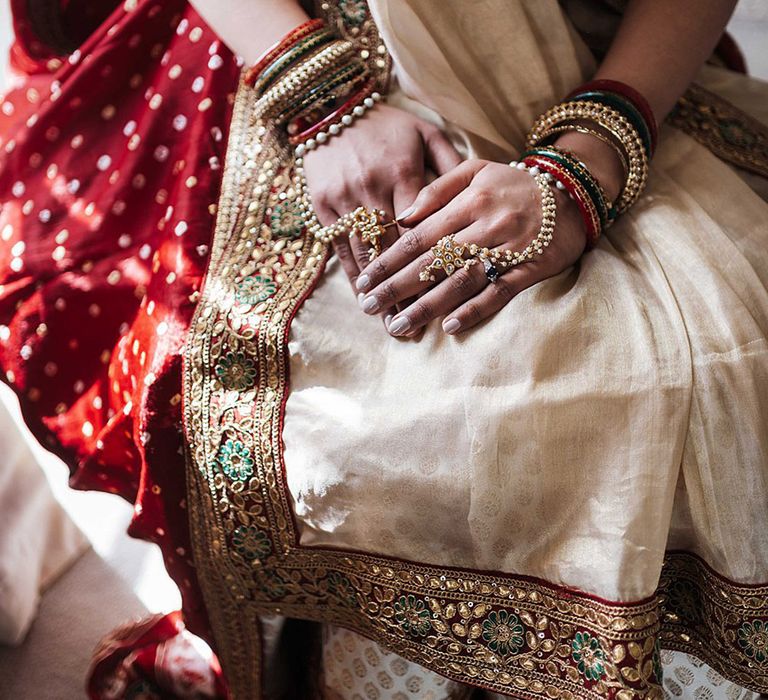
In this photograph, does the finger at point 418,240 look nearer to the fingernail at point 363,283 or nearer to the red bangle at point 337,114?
the fingernail at point 363,283

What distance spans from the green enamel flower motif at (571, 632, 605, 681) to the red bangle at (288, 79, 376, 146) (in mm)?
461

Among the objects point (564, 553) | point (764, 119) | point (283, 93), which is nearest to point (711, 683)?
point (564, 553)

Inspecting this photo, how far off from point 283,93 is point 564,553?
0.45m

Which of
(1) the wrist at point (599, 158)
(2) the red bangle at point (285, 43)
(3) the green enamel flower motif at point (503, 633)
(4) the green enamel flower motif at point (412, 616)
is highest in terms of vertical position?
(2) the red bangle at point (285, 43)

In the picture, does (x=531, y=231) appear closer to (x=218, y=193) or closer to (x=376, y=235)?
(x=376, y=235)

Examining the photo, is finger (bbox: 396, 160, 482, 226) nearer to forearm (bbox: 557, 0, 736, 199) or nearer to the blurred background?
forearm (bbox: 557, 0, 736, 199)

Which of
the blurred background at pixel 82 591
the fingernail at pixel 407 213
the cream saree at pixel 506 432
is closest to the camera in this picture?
the cream saree at pixel 506 432

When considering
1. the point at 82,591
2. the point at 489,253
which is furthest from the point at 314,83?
the point at 82,591

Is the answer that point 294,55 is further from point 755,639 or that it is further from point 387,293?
point 755,639

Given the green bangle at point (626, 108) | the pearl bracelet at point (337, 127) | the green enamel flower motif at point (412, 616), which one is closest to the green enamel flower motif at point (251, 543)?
the green enamel flower motif at point (412, 616)

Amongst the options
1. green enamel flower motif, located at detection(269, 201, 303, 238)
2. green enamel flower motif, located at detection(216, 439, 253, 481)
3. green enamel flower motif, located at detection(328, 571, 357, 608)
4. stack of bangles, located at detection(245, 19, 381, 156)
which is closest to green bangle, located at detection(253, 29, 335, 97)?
stack of bangles, located at detection(245, 19, 381, 156)

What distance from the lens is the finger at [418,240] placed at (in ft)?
2.05

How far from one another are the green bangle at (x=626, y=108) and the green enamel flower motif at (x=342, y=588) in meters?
0.43

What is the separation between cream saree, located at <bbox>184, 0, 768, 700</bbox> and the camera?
54cm
